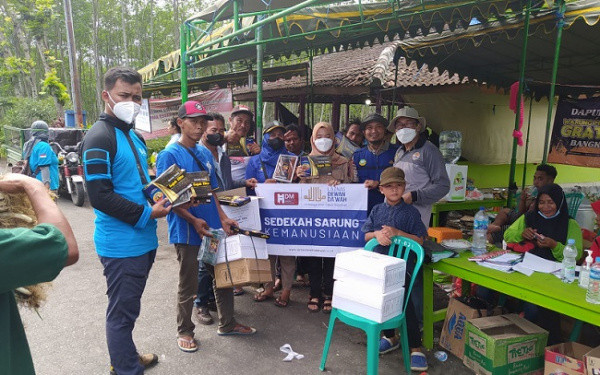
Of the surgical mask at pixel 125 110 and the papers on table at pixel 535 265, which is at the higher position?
the surgical mask at pixel 125 110

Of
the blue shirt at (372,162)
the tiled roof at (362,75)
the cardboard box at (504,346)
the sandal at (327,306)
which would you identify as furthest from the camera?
the tiled roof at (362,75)

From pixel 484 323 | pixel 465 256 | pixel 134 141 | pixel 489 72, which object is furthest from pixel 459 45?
pixel 134 141

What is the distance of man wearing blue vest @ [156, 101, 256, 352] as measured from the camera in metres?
3.22

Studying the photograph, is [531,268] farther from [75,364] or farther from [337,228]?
[75,364]

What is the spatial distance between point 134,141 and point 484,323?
10.2 feet

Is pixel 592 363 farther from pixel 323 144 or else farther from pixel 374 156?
pixel 323 144

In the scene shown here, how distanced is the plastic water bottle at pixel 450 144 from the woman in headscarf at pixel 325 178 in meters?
4.94

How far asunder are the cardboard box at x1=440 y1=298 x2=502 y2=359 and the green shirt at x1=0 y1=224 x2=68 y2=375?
10.3 feet

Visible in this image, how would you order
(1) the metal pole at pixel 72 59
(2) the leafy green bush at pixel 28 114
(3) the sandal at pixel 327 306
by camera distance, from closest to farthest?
(3) the sandal at pixel 327 306 < (1) the metal pole at pixel 72 59 < (2) the leafy green bush at pixel 28 114

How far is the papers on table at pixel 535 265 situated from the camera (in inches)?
122

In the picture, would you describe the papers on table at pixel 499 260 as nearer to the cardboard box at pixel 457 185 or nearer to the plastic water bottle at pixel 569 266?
the plastic water bottle at pixel 569 266

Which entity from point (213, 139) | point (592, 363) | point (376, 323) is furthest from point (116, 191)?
point (592, 363)

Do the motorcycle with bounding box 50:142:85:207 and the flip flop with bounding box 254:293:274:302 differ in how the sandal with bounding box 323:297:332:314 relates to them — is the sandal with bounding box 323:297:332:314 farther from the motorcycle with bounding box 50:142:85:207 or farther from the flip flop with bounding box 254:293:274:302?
the motorcycle with bounding box 50:142:85:207

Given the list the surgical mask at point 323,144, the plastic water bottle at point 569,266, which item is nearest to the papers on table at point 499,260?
the plastic water bottle at point 569,266
